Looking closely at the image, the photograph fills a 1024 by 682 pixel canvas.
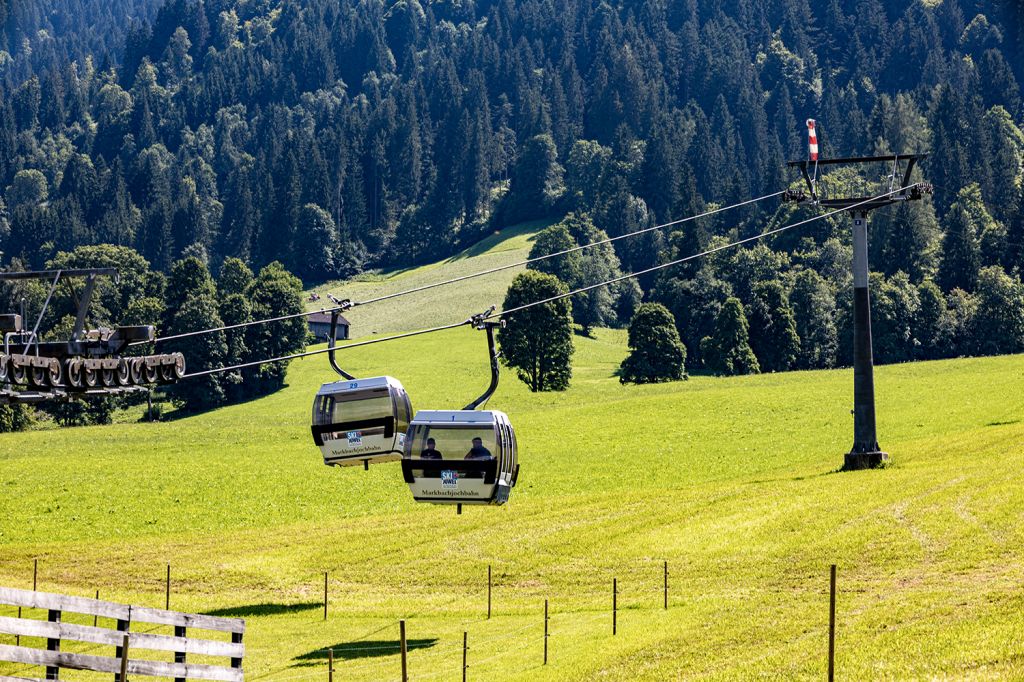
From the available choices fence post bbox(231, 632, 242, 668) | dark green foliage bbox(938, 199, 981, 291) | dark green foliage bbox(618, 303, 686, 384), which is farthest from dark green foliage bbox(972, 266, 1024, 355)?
fence post bbox(231, 632, 242, 668)

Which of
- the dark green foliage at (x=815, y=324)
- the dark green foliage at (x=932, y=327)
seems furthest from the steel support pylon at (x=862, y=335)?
the dark green foliage at (x=932, y=327)

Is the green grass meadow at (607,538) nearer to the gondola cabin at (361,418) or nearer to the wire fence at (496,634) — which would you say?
the wire fence at (496,634)

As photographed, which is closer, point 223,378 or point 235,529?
point 235,529

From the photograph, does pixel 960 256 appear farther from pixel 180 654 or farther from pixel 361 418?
pixel 180 654

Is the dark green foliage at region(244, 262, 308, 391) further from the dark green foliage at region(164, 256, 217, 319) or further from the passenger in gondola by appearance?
the passenger in gondola

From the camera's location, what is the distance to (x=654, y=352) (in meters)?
143

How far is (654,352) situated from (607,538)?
84.5 m

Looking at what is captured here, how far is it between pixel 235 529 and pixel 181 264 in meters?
99.1

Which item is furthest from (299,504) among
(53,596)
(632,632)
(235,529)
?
(53,596)

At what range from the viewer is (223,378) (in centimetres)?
14662

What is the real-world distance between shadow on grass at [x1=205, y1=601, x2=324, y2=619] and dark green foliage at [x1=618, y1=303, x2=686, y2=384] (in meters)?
92.5

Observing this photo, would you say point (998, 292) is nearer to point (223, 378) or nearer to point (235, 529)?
point (223, 378)

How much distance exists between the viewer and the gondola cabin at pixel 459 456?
3431cm

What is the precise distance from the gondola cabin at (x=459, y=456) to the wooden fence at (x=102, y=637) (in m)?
12.7
